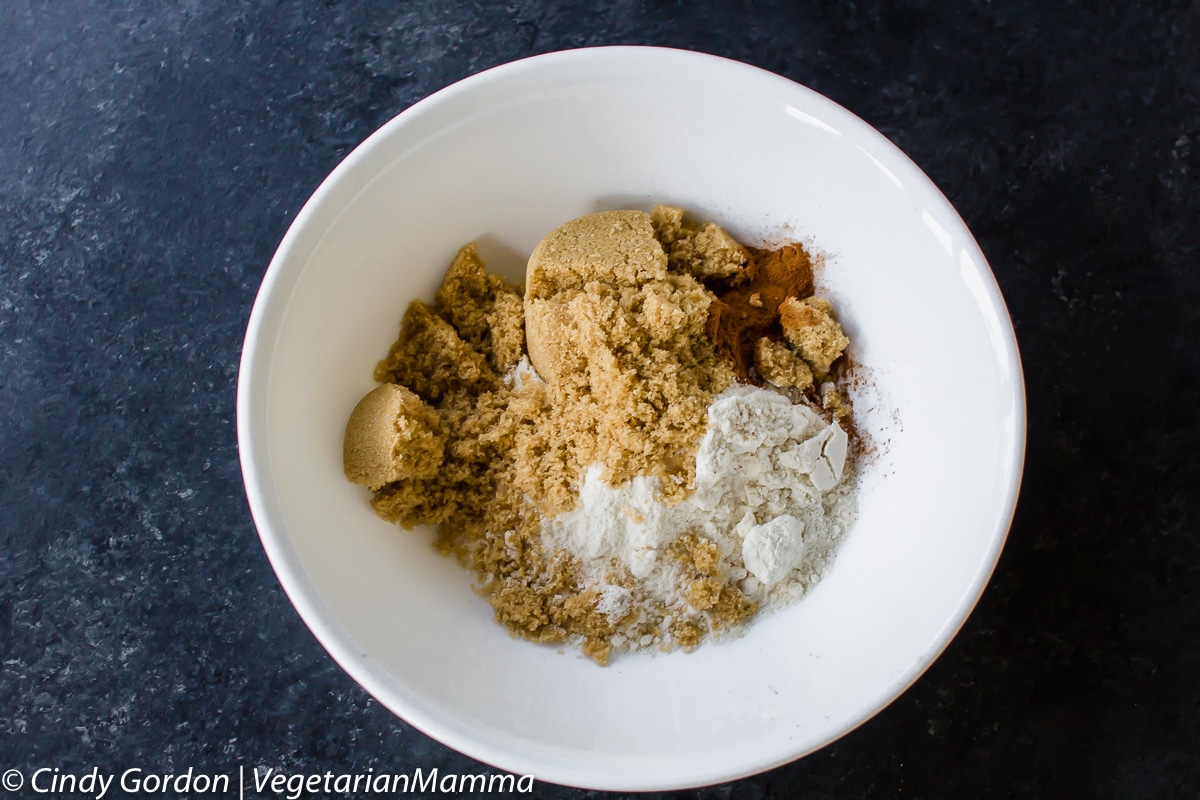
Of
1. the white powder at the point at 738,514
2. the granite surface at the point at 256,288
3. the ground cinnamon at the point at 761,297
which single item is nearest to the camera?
the white powder at the point at 738,514

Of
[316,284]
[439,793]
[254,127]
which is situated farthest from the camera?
[254,127]

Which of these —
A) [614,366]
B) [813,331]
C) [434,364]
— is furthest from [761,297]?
[434,364]

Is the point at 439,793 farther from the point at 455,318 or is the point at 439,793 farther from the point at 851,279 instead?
the point at 851,279

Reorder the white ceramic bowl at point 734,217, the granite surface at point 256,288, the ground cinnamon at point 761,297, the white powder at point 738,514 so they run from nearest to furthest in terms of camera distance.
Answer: the white ceramic bowl at point 734,217
the white powder at point 738,514
the ground cinnamon at point 761,297
the granite surface at point 256,288

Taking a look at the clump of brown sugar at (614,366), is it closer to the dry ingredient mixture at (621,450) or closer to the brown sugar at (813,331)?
the dry ingredient mixture at (621,450)

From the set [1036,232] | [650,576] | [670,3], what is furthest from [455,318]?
[1036,232]

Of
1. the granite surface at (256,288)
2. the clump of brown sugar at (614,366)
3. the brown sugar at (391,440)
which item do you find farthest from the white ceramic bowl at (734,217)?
the granite surface at (256,288)

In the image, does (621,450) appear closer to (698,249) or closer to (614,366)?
(614,366)
